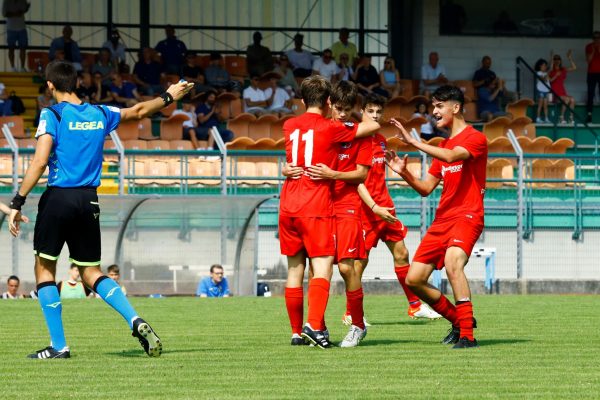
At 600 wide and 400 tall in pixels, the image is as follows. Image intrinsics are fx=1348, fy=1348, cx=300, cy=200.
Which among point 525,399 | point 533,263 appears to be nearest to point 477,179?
point 525,399

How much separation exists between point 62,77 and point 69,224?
1026mm

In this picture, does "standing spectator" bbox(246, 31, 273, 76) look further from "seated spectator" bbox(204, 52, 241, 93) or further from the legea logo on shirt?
the legea logo on shirt

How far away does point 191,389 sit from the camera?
7.78 m

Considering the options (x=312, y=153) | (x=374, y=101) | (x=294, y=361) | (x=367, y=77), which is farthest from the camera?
(x=367, y=77)

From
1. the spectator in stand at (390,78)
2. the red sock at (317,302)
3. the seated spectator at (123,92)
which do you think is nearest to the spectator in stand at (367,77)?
the spectator in stand at (390,78)

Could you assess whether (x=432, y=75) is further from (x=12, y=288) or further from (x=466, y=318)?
(x=466, y=318)

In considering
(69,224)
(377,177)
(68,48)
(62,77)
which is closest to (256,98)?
(68,48)

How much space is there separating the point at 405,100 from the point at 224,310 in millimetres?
14540

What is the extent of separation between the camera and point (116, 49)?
99.8ft

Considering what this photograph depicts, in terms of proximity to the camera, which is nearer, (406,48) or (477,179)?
Answer: (477,179)

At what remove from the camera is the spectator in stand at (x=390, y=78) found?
30.3m

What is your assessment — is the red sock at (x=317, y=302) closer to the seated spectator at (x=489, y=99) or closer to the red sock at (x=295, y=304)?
the red sock at (x=295, y=304)

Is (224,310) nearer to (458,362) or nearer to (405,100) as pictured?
(458,362)

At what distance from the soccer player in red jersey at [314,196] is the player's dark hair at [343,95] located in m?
0.19
